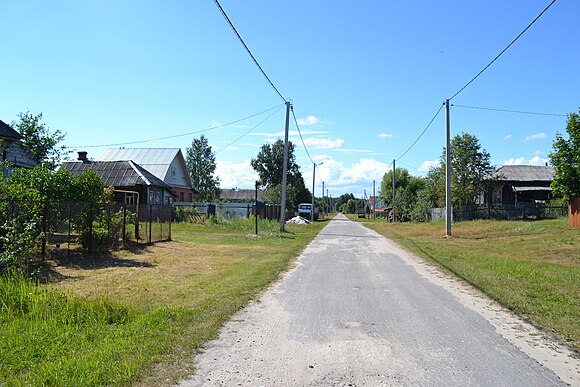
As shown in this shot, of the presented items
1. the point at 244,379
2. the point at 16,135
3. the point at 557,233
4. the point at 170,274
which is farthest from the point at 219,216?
the point at 244,379

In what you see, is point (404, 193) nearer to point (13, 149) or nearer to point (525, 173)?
point (525, 173)

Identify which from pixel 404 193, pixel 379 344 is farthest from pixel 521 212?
pixel 379 344

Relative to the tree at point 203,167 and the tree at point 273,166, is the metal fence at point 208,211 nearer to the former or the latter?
the tree at point 203,167

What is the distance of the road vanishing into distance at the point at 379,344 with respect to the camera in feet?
15.5

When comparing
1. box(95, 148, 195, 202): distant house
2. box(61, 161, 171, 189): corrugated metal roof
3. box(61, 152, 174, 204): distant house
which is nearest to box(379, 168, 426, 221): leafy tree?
box(95, 148, 195, 202): distant house

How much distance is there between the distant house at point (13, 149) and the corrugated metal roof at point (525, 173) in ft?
148

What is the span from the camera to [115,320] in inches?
266

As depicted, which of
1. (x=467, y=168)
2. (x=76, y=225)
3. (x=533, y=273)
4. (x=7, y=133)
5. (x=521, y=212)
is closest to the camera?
(x=533, y=273)

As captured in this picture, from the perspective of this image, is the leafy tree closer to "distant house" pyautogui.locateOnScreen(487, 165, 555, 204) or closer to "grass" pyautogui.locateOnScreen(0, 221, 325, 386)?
"distant house" pyautogui.locateOnScreen(487, 165, 555, 204)

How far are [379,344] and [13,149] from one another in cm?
2642

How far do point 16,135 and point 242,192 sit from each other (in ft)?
316

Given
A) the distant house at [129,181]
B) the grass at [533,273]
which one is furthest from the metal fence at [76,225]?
the distant house at [129,181]

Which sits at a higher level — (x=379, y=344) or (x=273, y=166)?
(x=273, y=166)

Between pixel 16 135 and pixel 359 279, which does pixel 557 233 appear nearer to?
pixel 359 279
